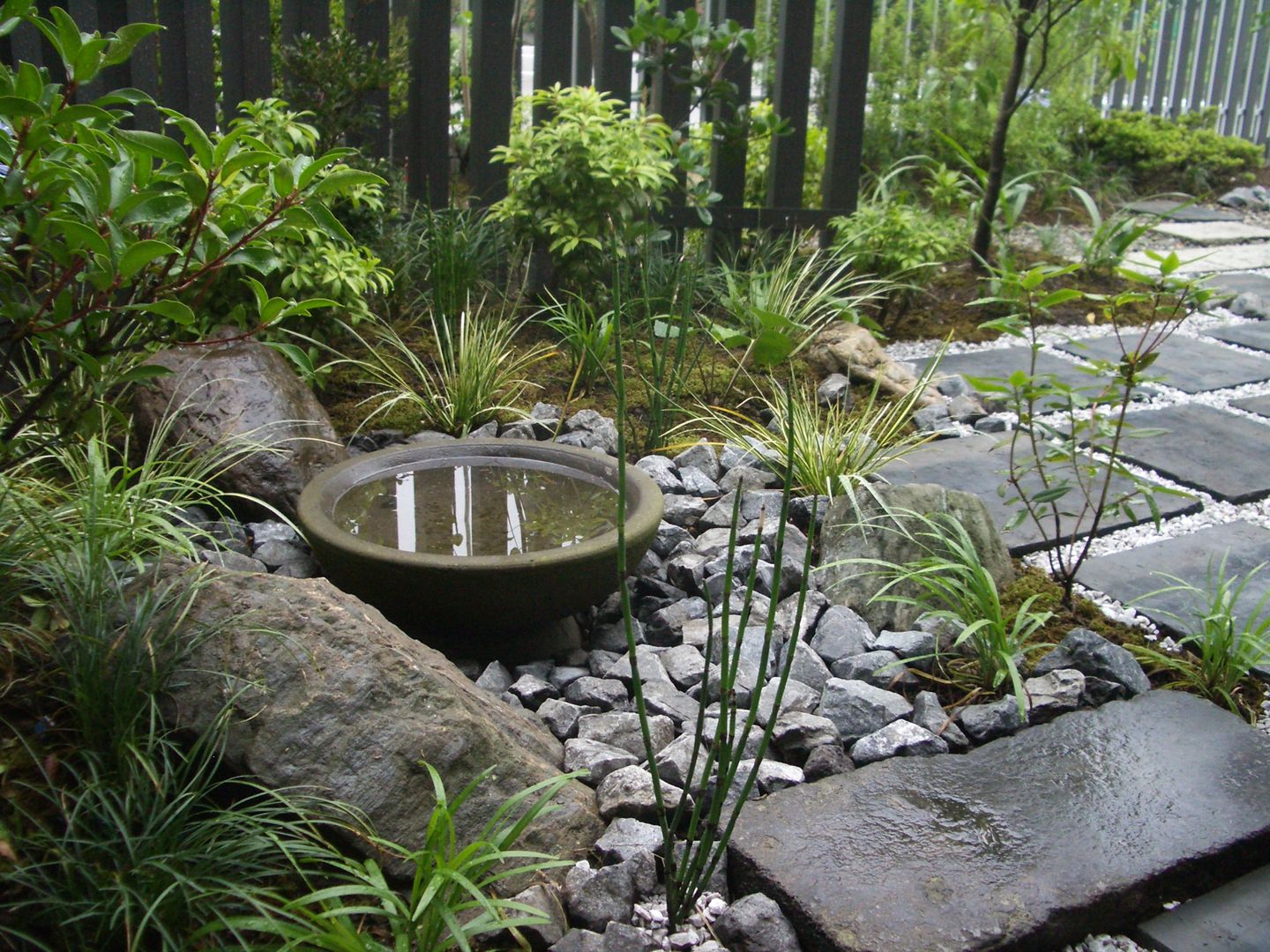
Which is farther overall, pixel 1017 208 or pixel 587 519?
pixel 1017 208

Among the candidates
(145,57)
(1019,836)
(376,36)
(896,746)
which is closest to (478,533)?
(896,746)

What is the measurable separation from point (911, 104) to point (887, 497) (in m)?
4.98

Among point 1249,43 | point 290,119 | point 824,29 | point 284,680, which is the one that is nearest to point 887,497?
point 284,680

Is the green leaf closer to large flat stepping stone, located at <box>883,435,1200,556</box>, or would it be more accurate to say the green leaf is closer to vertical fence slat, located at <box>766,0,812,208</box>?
large flat stepping stone, located at <box>883,435,1200,556</box>

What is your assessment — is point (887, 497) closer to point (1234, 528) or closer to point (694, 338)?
point (1234, 528)

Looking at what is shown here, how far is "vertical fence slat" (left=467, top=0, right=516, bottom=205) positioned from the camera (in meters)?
4.78

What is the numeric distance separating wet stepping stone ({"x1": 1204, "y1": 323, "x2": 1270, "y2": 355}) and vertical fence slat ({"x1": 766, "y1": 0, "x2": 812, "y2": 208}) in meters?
2.02

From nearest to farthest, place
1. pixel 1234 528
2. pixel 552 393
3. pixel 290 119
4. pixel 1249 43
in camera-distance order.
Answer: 1. pixel 1234 528
2. pixel 290 119
3. pixel 552 393
4. pixel 1249 43

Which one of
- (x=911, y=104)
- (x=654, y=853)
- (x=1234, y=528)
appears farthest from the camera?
(x=911, y=104)

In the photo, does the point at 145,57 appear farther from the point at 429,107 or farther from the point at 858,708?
the point at 858,708

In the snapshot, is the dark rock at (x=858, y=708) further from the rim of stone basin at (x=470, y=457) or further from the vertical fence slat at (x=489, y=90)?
the vertical fence slat at (x=489, y=90)

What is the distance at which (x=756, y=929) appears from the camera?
1837 millimetres

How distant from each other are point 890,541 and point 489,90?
2836mm

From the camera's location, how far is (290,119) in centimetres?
376
